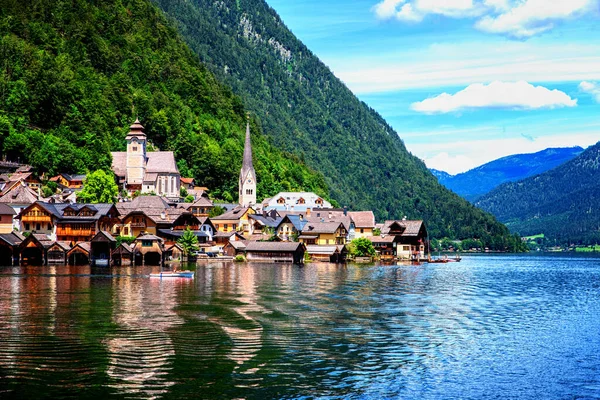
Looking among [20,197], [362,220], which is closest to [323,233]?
[362,220]

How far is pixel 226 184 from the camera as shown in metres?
185

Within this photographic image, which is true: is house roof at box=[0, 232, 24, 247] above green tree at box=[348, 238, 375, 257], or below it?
above

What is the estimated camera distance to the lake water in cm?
3075

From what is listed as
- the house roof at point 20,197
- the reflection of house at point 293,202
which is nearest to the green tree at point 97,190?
the house roof at point 20,197

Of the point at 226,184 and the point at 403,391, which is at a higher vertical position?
the point at 226,184

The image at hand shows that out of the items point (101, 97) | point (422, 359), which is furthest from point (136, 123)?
point (422, 359)

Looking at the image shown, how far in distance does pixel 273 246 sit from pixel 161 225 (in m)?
18.6

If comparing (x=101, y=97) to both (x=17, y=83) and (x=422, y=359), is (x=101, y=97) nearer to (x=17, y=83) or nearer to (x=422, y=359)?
(x=17, y=83)

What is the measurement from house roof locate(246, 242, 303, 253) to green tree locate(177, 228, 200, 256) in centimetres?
1062

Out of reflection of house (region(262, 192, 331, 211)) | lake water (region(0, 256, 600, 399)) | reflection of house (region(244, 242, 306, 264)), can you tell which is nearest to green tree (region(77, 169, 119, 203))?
reflection of house (region(244, 242, 306, 264))

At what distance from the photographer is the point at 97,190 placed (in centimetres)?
12231

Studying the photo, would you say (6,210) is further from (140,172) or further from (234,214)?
(140,172)

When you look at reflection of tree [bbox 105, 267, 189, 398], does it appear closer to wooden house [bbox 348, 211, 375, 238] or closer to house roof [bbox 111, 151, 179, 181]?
house roof [bbox 111, 151, 179, 181]

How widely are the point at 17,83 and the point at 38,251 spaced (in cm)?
5865
